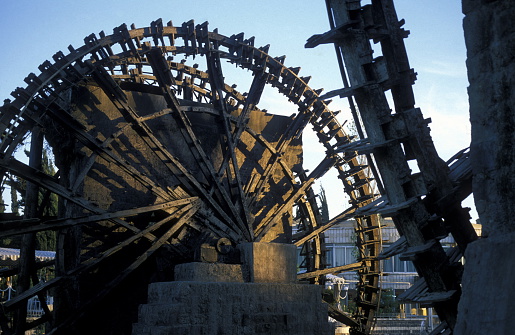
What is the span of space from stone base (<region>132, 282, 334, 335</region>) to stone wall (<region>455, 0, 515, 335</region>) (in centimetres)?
502

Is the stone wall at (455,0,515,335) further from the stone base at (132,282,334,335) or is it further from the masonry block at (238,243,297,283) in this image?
the masonry block at (238,243,297,283)

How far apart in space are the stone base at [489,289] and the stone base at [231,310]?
502 cm

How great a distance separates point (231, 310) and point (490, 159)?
5343 millimetres

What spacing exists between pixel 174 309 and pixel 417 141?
365cm

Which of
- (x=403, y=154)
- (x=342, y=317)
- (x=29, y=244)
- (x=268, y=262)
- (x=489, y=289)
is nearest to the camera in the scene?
(x=489, y=289)

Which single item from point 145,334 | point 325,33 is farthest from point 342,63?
point 145,334

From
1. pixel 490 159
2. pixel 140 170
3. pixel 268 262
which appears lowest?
pixel 268 262

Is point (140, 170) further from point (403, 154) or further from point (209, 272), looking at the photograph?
point (403, 154)

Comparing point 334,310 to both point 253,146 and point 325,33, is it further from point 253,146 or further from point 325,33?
point 325,33

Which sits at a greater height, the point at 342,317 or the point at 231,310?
the point at 231,310

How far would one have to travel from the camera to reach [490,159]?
294 centimetres

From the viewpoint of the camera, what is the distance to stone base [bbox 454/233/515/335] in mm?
2570

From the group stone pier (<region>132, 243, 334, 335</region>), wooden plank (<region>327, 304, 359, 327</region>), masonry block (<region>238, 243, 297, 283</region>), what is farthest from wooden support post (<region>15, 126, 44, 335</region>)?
Result: wooden plank (<region>327, 304, 359, 327</region>)

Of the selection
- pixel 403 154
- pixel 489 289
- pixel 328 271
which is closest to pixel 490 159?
pixel 489 289
